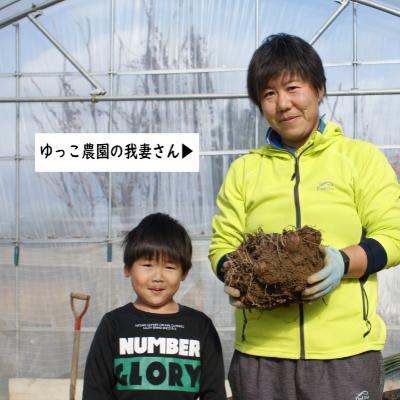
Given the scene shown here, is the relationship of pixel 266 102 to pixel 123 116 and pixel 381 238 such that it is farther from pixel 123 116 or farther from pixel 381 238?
pixel 123 116

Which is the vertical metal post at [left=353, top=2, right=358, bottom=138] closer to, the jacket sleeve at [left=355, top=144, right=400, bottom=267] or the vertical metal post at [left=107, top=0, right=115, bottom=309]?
the vertical metal post at [left=107, top=0, right=115, bottom=309]

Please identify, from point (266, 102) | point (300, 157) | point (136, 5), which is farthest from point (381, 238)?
point (136, 5)

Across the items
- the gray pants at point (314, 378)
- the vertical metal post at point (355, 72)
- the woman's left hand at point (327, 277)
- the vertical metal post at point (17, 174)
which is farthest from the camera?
the vertical metal post at point (17, 174)

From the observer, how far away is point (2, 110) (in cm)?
574

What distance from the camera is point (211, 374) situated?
222 cm

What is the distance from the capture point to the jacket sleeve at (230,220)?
206cm

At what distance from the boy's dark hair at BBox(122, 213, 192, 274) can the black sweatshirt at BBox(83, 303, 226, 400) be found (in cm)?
18

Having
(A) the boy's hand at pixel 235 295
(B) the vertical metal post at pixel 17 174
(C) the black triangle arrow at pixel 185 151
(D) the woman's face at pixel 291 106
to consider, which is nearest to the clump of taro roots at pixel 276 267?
(A) the boy's hand at pixel 235 295

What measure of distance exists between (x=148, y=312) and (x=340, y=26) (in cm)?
381

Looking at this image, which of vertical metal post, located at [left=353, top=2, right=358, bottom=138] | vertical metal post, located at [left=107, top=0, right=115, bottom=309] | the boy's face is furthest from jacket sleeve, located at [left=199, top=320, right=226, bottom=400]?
vertical metal post, located at [left=353, top=2, right=358, bottom=138]

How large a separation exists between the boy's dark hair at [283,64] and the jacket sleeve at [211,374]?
2.39 ft

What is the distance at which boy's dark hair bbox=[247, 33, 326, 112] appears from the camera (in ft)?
6.60

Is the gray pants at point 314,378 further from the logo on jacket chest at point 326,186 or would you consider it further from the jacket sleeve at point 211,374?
the logo on jacket chest at point 326,186

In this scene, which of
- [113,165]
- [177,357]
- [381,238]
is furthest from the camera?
[113,165]
